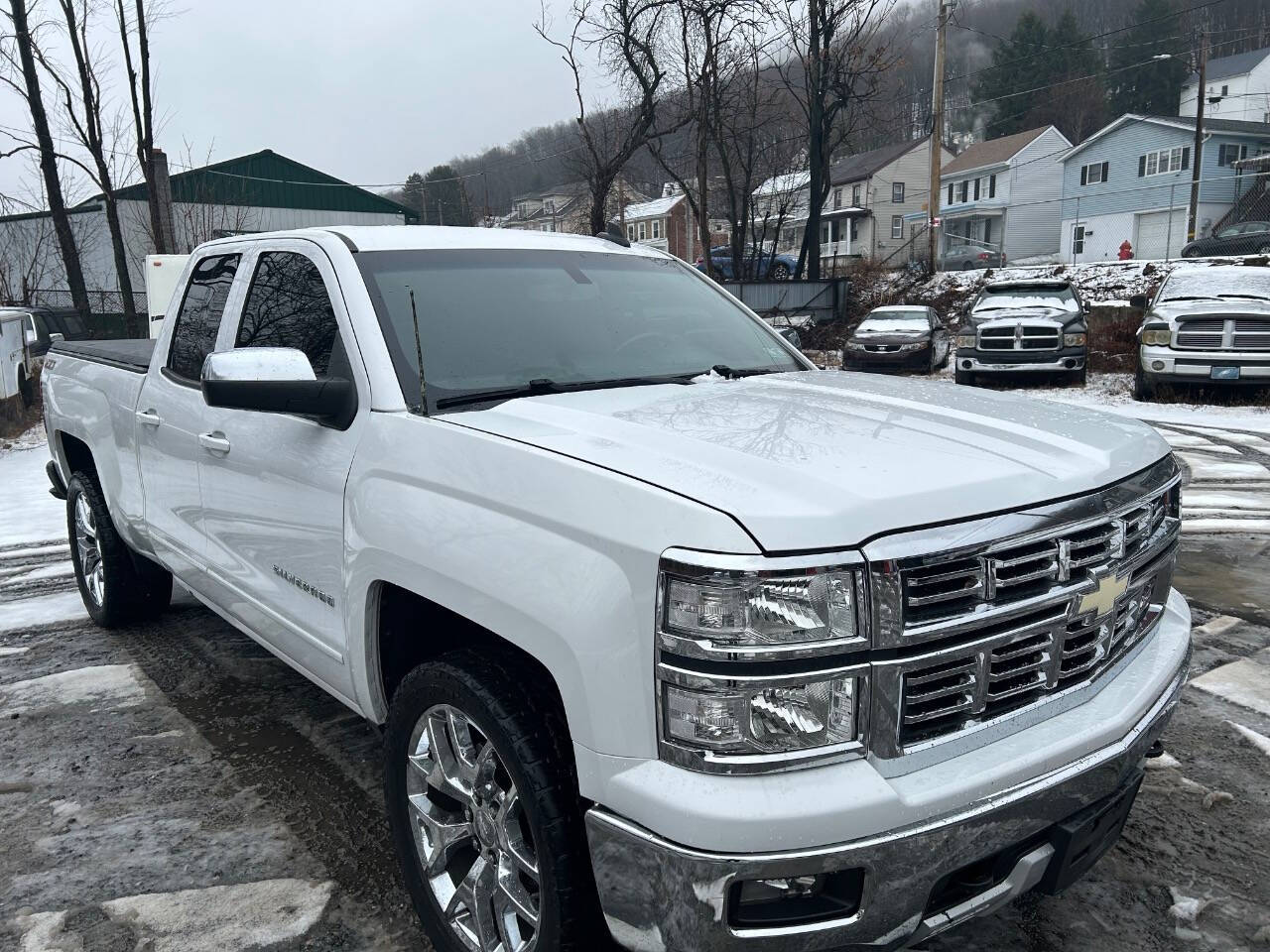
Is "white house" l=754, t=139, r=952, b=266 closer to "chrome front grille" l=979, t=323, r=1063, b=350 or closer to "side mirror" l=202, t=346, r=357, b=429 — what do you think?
"chrome front grille" l=979, t=323, r=1063, b=350

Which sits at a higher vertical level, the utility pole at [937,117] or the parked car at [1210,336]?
the utility pole at [937,117]

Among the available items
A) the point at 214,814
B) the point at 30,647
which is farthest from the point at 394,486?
the point at 30,647

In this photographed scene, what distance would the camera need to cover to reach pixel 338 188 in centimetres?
3941

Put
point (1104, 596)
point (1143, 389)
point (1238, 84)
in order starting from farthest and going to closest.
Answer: point (1238, 84) → point (1143, 389) → point (1104, 596)

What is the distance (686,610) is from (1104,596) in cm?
100

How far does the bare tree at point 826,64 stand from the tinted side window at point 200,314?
2345cm

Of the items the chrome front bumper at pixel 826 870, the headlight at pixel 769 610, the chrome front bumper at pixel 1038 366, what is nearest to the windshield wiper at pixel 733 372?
the headlight at pixel 769 610

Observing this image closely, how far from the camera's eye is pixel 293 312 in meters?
3.23

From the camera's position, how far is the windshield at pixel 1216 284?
1290 cm

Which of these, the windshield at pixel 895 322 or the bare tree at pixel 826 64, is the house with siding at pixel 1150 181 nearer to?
the bare tree at pixel 826 64

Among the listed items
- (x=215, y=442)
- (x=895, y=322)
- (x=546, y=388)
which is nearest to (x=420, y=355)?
(x=546, y=388)

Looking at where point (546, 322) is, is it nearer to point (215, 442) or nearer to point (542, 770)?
point (215, 442)

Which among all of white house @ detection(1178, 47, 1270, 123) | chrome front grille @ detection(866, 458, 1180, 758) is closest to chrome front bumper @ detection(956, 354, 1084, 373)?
chrome front grille @ detection(866, 458, 1180, 758)

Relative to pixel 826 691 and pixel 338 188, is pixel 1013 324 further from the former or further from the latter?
pixel 338 188
